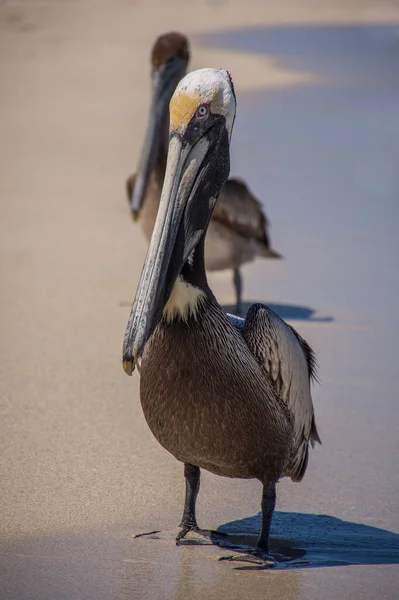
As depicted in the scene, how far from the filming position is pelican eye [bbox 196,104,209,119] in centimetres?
369

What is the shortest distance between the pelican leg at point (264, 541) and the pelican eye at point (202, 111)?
1.22 meters

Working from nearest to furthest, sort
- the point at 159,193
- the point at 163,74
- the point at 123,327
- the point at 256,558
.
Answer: the point at 256,558, the point at 123,327, the point at 159,193, the point at 163,74

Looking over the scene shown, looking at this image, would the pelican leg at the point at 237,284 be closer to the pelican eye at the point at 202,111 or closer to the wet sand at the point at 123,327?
the wet sand at the point at 123,327

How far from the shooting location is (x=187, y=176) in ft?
12.1

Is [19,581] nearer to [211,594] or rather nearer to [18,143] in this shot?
[211,594]

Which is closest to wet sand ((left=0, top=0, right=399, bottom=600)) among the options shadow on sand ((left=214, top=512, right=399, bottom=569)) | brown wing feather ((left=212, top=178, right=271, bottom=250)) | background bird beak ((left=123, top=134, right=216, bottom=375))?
shadow on sand ((left=214, top=512, right=399, bottom=569))

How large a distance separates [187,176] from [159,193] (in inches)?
130

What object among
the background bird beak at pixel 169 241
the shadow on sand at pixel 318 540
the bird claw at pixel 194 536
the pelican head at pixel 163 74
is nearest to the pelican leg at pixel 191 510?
the bird claw at pixel 194 536

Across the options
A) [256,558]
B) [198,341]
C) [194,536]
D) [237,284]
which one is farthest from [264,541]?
[237,284]

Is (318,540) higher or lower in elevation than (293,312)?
lower

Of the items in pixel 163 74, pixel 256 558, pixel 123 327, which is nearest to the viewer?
pixel 256 558

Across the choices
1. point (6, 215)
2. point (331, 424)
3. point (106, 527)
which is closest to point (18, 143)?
point (6, 215)

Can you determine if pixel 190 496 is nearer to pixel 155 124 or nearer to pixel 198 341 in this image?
pixel 198 341

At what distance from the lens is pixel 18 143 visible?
38.7ft
